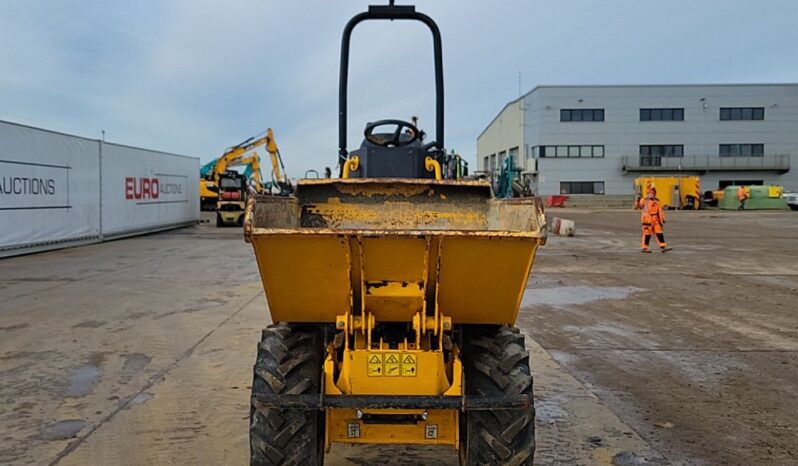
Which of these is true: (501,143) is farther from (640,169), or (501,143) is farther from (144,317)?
(144,317)

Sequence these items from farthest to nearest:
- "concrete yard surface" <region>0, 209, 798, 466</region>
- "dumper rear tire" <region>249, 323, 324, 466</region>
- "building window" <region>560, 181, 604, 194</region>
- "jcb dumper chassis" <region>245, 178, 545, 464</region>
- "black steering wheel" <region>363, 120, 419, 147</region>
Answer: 1. "building window" <region>560, 181, 604, 194</region>
2. "black steering wheel" <region>363, 120, 419, 147</region>
3. "concrete yard surface" <region>0, 209, 798, 466</region>
4. "dumper rear tire" <region>249, 323, 324, 466</region>
5. "jcb dumper chassis" <region>245, 178, 545, 464</region>

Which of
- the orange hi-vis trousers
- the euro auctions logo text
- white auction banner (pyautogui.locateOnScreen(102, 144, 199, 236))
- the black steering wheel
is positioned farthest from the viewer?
the euro auctions logo text

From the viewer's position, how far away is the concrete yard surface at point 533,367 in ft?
14.9

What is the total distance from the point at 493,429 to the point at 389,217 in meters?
1.69

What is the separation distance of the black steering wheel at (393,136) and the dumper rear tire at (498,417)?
2.98 metres

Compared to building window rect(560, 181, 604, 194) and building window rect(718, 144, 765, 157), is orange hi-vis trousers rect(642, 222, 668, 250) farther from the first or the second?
building window rect(718, 144, 765, 157)

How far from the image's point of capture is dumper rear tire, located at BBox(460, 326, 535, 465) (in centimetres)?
348

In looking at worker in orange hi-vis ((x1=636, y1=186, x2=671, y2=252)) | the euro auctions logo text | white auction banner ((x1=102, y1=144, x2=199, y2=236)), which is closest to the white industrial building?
white auction banner ((x1=102, y1=144, x2=199, y2=236))

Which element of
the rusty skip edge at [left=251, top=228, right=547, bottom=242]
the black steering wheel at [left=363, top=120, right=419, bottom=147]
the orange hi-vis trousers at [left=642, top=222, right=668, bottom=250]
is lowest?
the orange hi-vis trousers at [left=642, top=222, right=668, bottom=250]

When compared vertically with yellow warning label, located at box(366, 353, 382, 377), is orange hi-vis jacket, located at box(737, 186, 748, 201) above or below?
above

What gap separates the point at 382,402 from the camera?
3289 millimetres

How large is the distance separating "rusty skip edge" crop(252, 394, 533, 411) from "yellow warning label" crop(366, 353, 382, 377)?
0.35ft

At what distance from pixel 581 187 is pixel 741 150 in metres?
13.9

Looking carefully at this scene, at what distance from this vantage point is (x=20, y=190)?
55.5 ft
